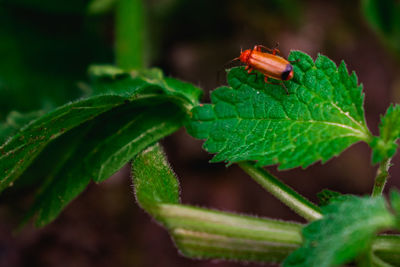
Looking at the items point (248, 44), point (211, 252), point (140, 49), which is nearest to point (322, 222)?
point (211, 252)

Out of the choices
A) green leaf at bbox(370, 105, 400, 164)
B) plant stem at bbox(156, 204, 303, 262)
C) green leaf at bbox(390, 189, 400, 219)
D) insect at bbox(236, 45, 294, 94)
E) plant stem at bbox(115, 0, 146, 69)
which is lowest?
plant stem at bbox(156, 204, 303, 262)

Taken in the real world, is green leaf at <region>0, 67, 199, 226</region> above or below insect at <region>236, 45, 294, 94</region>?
below

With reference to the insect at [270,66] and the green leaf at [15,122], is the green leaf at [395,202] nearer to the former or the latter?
the insect at [270,66]

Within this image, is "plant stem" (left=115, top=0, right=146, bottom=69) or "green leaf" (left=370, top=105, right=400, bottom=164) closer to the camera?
"green leaf" (left=370, top=105, right=400, bottom=164)

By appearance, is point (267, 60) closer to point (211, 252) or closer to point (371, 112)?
point (211, 252)

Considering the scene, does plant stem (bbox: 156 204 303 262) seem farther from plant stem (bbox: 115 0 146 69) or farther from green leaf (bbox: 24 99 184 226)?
plant stem (bbox: 115 0 146 69)

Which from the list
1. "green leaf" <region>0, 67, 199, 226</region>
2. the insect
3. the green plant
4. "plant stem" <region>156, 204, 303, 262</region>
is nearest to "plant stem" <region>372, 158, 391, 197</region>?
the green plant

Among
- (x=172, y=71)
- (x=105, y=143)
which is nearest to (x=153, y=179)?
(x=105, y=143)

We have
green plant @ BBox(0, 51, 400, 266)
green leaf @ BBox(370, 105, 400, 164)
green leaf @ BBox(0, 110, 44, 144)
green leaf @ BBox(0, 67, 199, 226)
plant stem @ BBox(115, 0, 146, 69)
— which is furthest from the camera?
plant stem @ BBox(115, 0, 146, 69)
